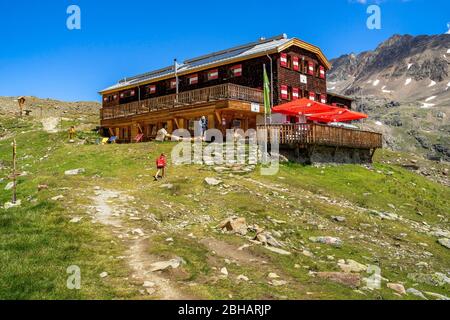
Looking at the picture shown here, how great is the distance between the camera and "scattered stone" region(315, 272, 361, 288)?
9.20 meters

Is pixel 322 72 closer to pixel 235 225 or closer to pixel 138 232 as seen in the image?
pixel 235 225

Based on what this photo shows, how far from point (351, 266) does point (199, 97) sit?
79.5 ft

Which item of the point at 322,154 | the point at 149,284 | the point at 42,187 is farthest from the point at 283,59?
the point at 149,284

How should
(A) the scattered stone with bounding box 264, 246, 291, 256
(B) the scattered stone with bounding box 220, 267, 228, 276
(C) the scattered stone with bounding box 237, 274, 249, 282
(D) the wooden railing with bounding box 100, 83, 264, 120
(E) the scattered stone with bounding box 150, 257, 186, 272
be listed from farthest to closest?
(D) the wooden railing with bounding box 100, 83, 264, 120, (A) the scattered stone with bounding box 264, 246, 291, 256, (B) the scattered stone with bounding box 220, 267, 228, 276, (E) the scattered stone with bounding box 150, 257, 186, 272, (C) the scattered stone with bounding box 237, 274, 249, 282

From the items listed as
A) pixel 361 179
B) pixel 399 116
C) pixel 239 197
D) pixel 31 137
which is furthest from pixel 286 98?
pixel 399 116

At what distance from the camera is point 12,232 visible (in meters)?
11.4

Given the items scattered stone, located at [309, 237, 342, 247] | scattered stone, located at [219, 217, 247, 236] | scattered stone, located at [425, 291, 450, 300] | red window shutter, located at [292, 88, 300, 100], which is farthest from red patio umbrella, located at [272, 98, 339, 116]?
scattered stone, located at [425, 291, 450, 300]

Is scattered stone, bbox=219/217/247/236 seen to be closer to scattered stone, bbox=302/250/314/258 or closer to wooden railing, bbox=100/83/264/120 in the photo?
scattered stone, bbox=302/250/314/258

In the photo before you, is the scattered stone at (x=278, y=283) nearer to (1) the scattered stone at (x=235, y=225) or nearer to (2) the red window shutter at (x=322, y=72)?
(1) the scattered stone at (x=235, y=225)

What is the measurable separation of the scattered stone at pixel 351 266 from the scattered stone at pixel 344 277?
77cm

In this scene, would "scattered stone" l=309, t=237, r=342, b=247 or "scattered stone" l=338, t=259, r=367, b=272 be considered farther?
"scattered stone" l=309, t=237, r=342, b=247

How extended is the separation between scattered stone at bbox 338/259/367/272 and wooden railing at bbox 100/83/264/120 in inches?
822

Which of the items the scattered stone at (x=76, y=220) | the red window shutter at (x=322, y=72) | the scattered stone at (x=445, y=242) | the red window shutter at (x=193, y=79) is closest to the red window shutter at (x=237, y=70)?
the red window shutter at (x=193, y=79)
